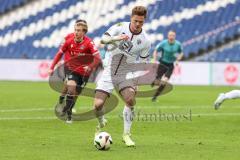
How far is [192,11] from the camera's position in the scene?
3994 cm

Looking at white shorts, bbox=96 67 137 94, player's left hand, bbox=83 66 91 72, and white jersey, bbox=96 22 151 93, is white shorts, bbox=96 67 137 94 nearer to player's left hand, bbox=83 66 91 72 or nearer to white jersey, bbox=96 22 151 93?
white jersey, bbox=96 22 151 93

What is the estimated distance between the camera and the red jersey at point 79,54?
16.0 metres

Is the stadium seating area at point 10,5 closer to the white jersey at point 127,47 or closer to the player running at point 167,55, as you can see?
the player running at point 167,55

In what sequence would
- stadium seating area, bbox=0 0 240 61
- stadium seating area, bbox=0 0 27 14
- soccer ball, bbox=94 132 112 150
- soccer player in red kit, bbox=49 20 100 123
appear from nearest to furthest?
1. soccer ball, bbox=94 132 112 150
2. soccer player in red kit, bbox=49 20 100 123
3. stadium seating area, bbox=0 0 240 61
4. stadium seating area, bbox=0 0 27 14

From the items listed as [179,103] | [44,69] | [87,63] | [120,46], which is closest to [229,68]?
[44,69]

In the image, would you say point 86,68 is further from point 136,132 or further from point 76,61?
point 136,132

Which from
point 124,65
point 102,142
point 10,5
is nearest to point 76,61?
point 124,65

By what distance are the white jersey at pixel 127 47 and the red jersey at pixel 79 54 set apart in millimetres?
3881

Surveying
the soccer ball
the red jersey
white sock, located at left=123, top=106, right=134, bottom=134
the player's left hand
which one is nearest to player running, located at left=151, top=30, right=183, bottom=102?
the player's left hand

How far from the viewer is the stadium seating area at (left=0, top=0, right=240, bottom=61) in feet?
127

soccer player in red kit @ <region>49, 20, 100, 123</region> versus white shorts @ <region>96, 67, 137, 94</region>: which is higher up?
soccer player in red kit @ <region>49, 20, 100, 123</region>

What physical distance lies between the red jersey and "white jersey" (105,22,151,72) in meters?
3.88

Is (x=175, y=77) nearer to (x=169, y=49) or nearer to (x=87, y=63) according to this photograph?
(x=169, y=49)

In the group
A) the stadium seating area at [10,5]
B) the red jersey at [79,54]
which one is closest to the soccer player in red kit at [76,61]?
the red jersey at [79,54]
